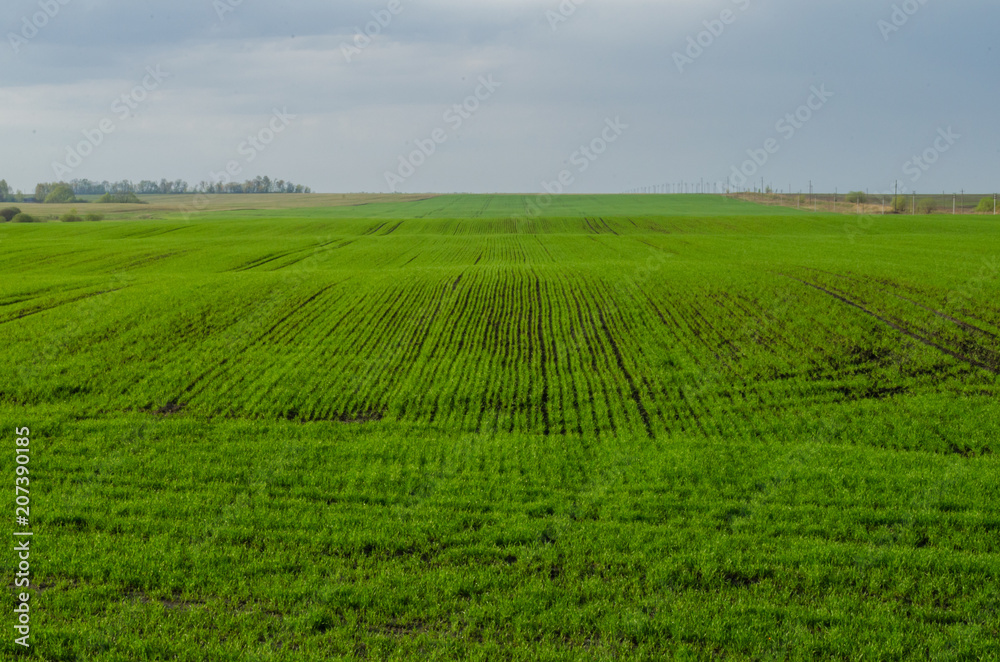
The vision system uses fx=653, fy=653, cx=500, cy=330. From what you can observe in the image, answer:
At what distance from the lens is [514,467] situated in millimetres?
14391

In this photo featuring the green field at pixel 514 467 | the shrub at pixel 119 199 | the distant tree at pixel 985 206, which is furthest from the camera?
the shrub at pixel 119 199

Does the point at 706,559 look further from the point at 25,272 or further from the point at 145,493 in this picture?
A: the point at 25,272

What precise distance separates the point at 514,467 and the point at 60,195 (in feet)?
650

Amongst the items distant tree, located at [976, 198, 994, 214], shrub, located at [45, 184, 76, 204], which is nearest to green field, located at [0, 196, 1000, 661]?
distant tree, located at [976, 198, 994, 214]

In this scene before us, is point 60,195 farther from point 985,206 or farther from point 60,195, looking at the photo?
point 985,206

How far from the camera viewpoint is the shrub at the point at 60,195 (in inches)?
6708

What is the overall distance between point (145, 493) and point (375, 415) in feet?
22.7

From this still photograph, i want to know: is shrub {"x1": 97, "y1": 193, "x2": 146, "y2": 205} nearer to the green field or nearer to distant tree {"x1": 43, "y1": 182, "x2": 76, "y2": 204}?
distant tree {"x1": 43, "y1": 182, "x2": 76, "y2": 204}

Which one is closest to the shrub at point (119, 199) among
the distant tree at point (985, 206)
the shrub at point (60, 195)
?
the shrub at point (60, 195)

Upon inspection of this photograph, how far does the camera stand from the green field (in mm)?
8477

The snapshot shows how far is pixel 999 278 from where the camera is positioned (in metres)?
33.0

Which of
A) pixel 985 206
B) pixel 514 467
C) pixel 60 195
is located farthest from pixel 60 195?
pixel 985 206

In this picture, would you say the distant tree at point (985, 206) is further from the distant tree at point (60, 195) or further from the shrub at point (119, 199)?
the distant tree at point (60, 195)

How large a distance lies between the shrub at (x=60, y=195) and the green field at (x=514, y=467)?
163 metres
